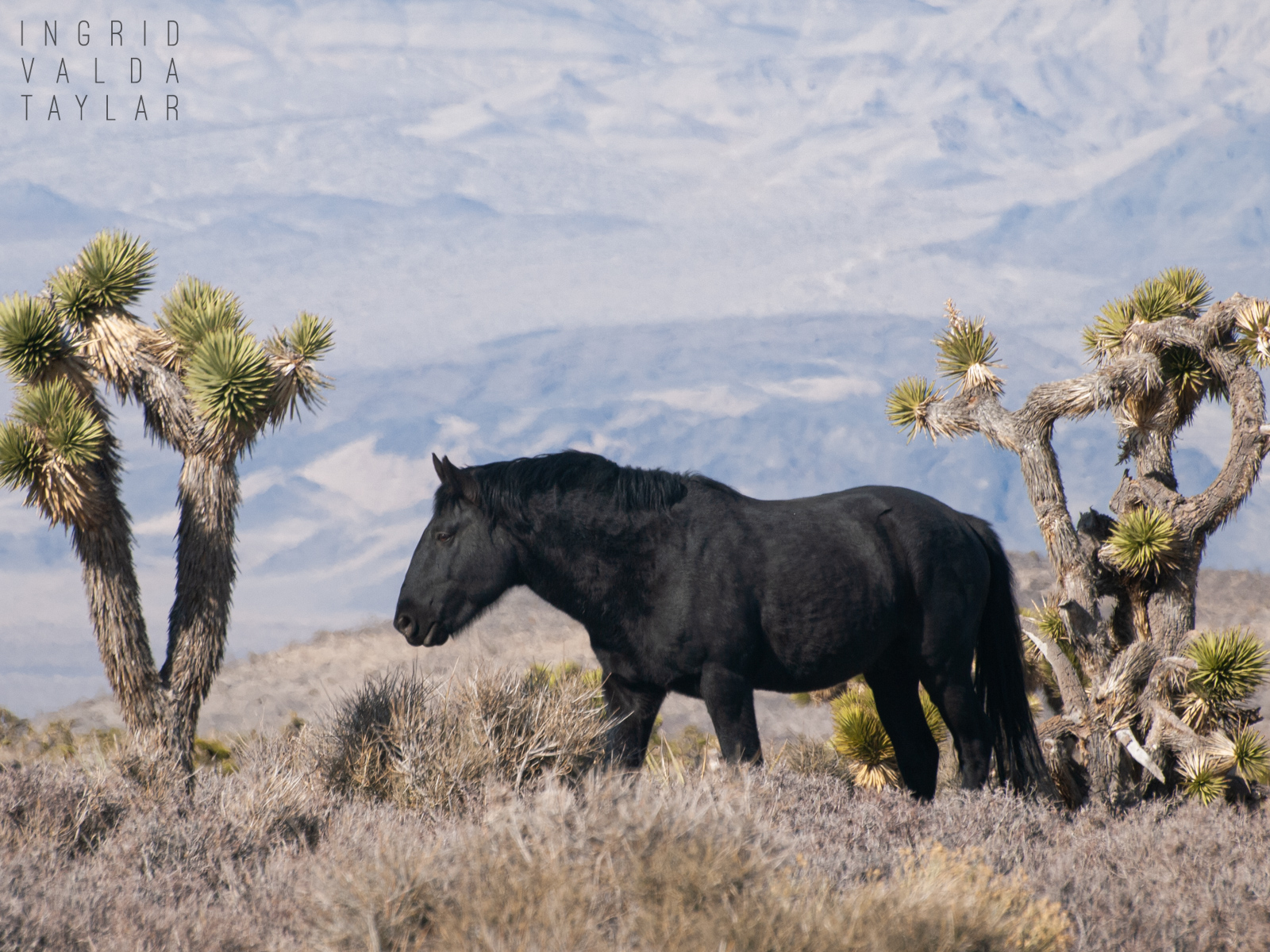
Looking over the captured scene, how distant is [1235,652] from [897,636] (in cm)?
422

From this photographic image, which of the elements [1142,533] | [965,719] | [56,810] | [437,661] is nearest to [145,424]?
[56,810]

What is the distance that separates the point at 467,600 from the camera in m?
6.74

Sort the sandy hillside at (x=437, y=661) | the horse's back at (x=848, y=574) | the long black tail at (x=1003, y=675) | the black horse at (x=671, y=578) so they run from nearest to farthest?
the black horse at (x=671, y=578)
the horse's back at (x=848, y=574)
the long black tail at (x=1003, y=675)
the sandy hillside at (x=437, y=661)

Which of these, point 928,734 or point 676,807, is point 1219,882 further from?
point 676,807

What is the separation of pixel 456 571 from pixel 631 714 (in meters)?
1.41

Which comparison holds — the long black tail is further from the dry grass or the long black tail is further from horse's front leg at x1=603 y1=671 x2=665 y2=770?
horse's front leg at x1=603 y1=671 x2=665 y2=770

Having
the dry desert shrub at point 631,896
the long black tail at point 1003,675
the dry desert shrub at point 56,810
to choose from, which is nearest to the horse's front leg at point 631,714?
the dry desert shrub at point 631,896

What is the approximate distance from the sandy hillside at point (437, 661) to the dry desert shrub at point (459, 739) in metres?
11.3

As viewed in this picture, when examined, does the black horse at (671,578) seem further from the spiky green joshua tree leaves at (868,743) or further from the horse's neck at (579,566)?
the spiky green joshua tree leaves at (868,743)

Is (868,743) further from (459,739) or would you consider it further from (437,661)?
(437,661)

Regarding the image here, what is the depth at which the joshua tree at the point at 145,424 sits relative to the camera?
32.2 ft

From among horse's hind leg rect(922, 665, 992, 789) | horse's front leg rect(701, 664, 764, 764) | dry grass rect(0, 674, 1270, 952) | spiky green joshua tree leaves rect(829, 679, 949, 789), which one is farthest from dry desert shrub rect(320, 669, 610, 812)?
spiky green joshua tree leaves rect(829, 679, 949, 789)

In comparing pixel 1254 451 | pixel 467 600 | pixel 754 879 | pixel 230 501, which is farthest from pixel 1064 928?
pixel 230 501

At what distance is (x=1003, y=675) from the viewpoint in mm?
8258
